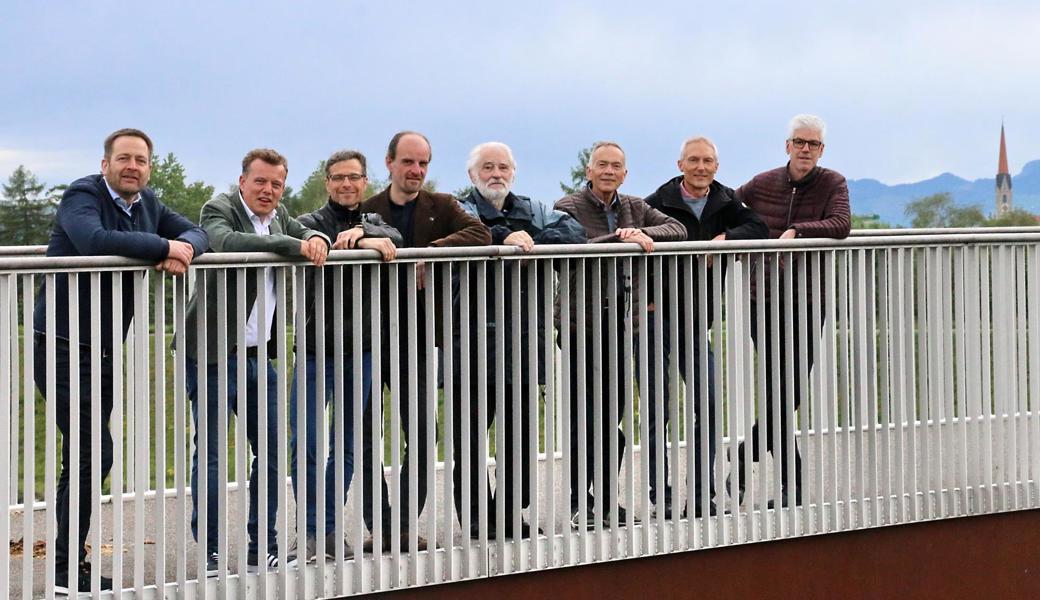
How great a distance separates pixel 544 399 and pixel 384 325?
3.81ft

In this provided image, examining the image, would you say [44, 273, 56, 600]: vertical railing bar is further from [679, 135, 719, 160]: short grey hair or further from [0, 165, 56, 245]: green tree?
[0, 165, 56, 245]: green tree

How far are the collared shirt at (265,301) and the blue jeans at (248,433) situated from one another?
10 centimetres

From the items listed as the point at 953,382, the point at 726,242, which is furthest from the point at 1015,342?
the point at 726,242

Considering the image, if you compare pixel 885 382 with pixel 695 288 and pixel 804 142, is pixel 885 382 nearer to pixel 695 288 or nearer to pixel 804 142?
pixel 695 288

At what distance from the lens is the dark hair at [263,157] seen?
610 cm

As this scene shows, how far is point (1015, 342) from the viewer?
836 centimetres

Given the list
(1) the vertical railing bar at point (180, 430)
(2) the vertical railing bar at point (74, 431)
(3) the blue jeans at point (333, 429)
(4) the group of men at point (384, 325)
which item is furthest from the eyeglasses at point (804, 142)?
(2) the vertical railing bar at point (74, 431)

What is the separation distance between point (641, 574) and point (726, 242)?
5.08 ft

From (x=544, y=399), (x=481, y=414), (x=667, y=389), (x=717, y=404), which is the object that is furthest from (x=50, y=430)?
(x=717, y=404)

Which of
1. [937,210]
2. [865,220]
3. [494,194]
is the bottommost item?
[494,194]

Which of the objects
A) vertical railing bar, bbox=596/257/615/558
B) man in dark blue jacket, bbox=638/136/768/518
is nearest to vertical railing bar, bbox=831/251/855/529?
man in dark blue jacket, bbox=638/136/768/518

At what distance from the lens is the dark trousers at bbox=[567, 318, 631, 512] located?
6.79m

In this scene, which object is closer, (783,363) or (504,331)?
(504,331)

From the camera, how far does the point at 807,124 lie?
7.63m
